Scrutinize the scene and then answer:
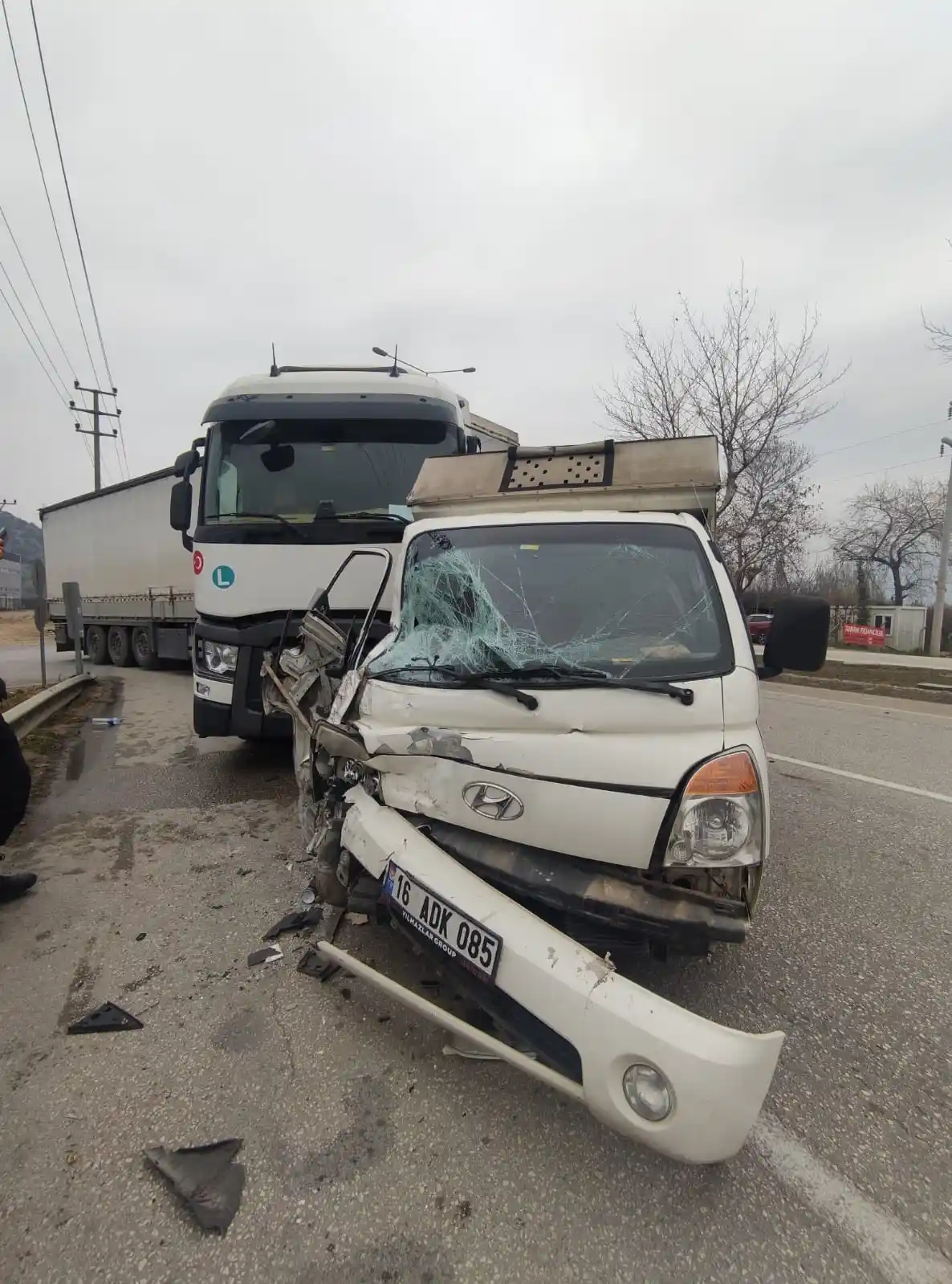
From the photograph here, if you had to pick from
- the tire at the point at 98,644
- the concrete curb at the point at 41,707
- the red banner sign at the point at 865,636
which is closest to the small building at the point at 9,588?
the tire at the point at 98,644

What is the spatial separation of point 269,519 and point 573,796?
414 cm

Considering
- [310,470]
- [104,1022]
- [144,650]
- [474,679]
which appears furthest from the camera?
[144,650]

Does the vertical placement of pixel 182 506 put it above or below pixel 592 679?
above

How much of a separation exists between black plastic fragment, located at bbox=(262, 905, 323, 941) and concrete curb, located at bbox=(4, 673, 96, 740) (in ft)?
14.9

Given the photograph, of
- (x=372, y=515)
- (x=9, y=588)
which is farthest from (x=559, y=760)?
(x=9, y=588)

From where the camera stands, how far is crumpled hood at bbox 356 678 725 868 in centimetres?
214

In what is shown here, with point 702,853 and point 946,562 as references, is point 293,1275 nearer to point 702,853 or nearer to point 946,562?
point 702,853

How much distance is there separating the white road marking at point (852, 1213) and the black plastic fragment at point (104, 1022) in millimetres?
2273

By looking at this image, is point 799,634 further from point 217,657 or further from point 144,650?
point 144,650

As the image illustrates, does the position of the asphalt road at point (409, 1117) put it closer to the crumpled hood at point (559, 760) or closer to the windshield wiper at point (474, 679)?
the crumpled hood at point (559, 760)

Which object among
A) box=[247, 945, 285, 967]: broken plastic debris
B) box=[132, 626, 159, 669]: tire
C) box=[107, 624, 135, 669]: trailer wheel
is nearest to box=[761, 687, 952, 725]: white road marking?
box=[247, 945, 285, 967]: broken plastic debris

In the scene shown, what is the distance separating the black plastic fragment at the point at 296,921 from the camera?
10.9 feet

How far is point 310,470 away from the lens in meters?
5.82

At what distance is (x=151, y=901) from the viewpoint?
3.74 metres
